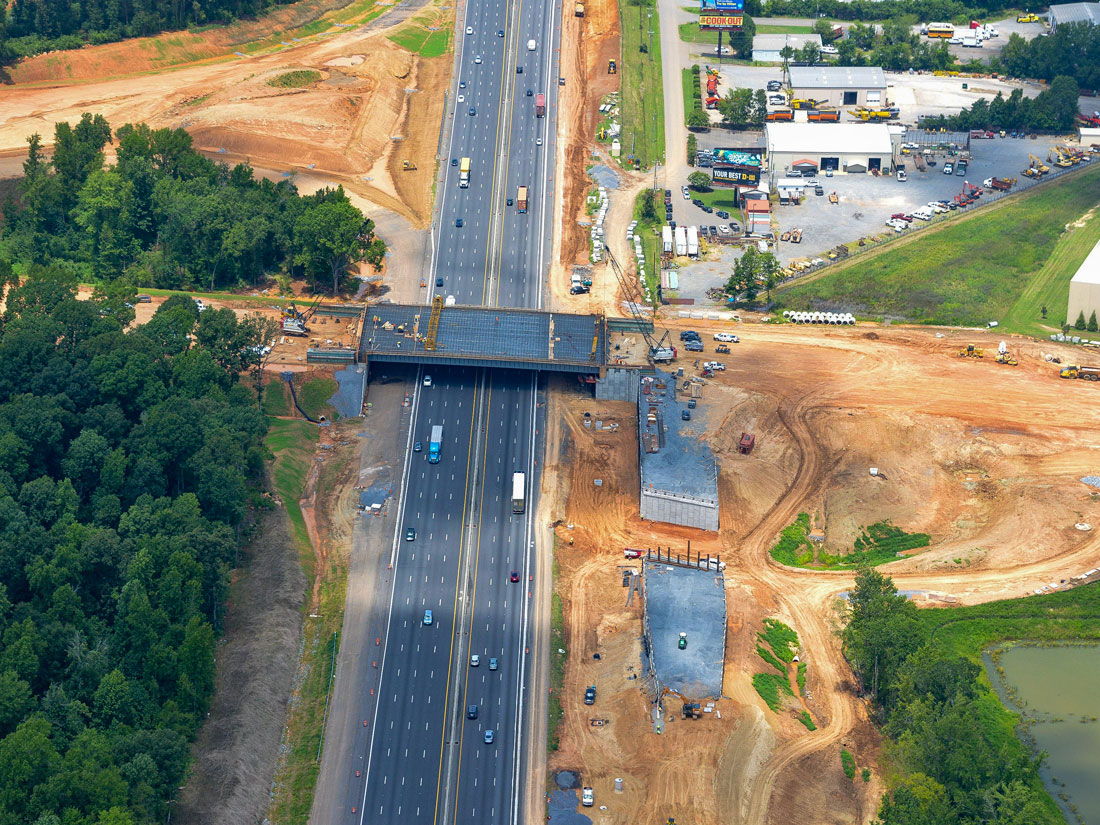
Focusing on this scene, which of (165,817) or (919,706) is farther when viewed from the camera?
(919,706)

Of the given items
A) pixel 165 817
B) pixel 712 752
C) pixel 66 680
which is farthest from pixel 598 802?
pixel 66 680

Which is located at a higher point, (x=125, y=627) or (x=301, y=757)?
(x=125, y=627)

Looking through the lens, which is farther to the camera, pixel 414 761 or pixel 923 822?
pixel 414 761

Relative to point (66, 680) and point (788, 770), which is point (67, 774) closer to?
point (66, 680)

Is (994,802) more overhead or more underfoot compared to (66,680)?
more underfoot

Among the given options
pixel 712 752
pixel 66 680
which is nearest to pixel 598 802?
pixel 712 752

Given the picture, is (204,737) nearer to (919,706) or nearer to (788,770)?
(788,770)

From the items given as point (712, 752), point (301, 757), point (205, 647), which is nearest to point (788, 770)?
point (712, 752)

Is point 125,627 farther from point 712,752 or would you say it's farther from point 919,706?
point 919,706
